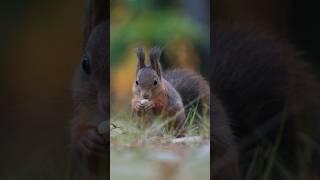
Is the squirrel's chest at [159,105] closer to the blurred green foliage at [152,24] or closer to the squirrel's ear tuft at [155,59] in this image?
the squirrel's ear tuft at [155,59]

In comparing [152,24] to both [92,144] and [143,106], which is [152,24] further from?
[92,144]

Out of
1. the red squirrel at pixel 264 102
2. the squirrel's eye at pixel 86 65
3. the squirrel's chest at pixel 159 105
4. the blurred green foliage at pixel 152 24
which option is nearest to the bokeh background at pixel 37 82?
the squirrel's eye at pixel 86 65

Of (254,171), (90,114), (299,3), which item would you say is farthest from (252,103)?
(90,114)

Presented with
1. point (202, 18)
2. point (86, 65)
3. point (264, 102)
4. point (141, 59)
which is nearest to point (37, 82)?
point (86, 65)

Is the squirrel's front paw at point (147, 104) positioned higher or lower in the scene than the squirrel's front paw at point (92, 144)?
higher

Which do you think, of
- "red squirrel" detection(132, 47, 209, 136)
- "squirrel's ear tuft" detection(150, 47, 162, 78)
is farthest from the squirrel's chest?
"squirrel's ear tuft" detection(150, 47, 162, 78)

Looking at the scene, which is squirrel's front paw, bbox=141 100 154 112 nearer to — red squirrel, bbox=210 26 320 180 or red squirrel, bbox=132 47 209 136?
red squirrel, bbox=132 47 209 136
